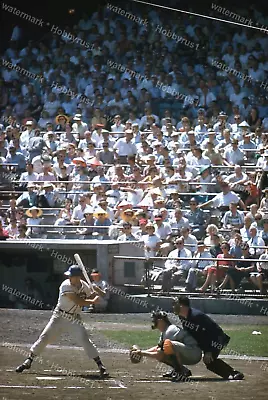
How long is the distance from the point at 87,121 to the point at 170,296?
29.0ft

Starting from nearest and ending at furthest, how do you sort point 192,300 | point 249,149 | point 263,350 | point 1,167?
point 263,350, point 192,300, point 249,149, point 1,167

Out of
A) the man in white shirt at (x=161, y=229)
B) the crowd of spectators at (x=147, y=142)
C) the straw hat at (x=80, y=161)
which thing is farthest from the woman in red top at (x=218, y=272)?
the straw hat at (x=80, y=161)

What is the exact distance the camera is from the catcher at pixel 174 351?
1388cm

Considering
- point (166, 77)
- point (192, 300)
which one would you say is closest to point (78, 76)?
point (166, 77)

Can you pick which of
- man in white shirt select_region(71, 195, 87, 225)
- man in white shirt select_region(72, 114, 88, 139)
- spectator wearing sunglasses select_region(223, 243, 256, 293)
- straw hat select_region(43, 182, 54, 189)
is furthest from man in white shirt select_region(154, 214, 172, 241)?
man in white shirt select_region(72, 114, 88, 139)

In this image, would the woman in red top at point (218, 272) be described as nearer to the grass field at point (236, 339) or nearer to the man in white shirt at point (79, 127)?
the grass field at point (236, 339)

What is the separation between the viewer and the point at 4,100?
104 ft

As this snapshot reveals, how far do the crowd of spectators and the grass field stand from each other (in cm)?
194

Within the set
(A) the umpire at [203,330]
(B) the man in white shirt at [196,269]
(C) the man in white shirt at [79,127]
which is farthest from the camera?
(C) the man in white shirt at [79,127]

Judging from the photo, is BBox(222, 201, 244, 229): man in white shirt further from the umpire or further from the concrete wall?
the umpire

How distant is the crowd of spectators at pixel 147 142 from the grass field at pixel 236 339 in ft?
6.35

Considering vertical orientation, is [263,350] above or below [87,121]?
below

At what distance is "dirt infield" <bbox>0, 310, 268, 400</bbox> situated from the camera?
12.9 metres

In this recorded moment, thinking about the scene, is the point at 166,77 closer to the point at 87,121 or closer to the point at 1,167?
the point at 87,121
